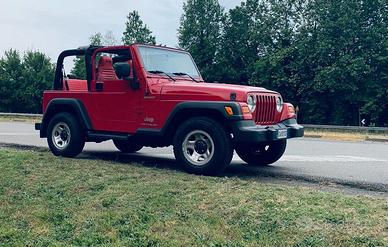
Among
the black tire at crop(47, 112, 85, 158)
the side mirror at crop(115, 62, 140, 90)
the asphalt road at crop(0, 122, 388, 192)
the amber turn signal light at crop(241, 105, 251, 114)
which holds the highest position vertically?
the side mirror at crop(115, 62, 140, 90)

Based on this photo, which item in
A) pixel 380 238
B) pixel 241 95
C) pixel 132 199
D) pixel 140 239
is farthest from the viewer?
pixel 241 95

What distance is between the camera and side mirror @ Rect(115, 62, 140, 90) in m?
7.09

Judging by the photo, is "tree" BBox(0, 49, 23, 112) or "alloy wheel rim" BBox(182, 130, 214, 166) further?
"tree" BBox(0, 49, 23, 112)

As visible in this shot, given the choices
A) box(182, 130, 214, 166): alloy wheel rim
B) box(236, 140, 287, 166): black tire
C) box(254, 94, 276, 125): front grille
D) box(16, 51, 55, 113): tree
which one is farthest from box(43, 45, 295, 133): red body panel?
box(16, 51, 55, 113): tree

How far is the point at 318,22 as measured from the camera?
39562mm

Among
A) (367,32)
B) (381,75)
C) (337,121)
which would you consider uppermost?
(367,32)

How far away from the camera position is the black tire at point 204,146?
619 centimetres

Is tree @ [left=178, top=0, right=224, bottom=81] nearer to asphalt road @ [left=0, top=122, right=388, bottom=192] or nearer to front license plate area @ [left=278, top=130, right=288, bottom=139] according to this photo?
asphalt road @ [left=0, top=122, right=388, bottom=192]

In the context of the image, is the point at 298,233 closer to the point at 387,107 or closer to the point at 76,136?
the point at 76,136

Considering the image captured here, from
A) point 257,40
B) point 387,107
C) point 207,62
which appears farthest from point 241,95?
point 207,62

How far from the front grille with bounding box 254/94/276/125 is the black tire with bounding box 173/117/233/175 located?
573mm

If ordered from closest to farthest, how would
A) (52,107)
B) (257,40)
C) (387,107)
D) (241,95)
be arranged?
(241,95), (52,107), (387,107), (257,40)

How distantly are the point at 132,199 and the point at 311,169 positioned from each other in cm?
351

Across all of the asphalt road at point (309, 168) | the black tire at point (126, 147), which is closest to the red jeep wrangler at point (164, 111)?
the asphalt road at point (309, 168)
